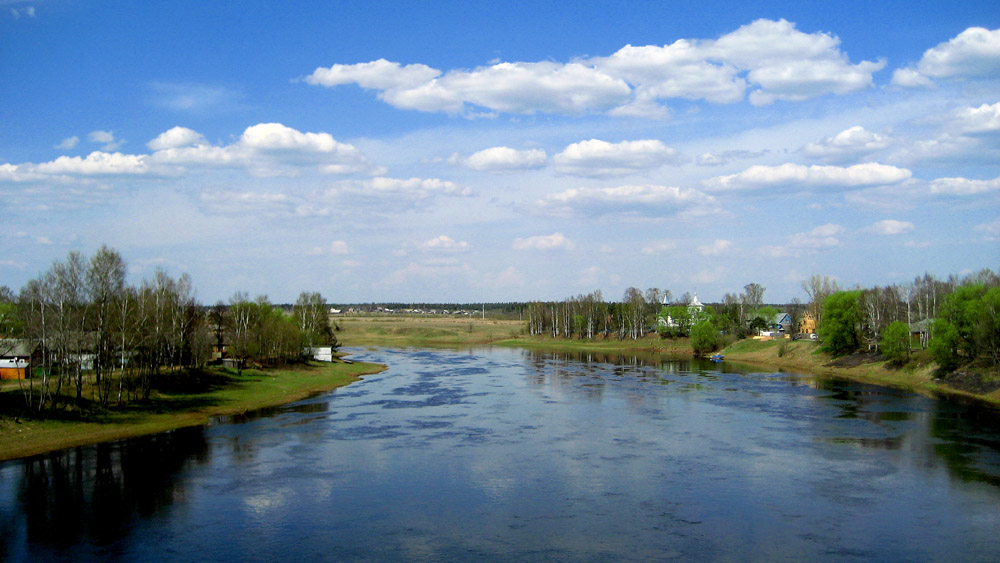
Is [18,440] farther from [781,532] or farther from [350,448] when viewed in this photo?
[781,532]

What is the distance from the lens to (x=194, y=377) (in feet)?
186

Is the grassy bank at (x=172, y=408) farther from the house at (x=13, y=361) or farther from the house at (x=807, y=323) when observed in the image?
the house at (x=807, y=323)

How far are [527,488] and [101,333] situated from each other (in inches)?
1177

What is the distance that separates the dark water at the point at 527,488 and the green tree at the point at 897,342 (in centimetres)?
2183

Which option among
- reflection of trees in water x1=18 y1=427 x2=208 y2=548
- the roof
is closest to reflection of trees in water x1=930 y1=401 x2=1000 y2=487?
reflection of trees in water x1=18 y1=427 x2=208 y2=548

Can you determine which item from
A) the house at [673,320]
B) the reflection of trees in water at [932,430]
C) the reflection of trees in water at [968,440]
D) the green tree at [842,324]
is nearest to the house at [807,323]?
the house at [673,320]

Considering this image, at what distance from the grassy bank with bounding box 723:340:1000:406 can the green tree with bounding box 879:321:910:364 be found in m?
1.30

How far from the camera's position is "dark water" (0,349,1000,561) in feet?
71.9

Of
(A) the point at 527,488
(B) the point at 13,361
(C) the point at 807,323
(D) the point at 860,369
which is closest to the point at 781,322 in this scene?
(C) the point at 807,323

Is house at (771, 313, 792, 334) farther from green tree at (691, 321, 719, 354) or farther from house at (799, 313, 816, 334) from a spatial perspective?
green tree at (691, 321, 719, 354)

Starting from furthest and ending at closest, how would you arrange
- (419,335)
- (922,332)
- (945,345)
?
(419,335), (922,332), (945,345)

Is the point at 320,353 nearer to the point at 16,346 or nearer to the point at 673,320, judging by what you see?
the point at 16,346

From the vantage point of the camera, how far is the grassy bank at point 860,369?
191 ft

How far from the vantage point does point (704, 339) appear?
11050cm
